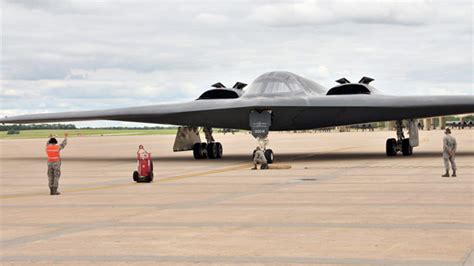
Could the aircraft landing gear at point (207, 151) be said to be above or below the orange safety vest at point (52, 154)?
below

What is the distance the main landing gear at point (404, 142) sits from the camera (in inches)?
1192

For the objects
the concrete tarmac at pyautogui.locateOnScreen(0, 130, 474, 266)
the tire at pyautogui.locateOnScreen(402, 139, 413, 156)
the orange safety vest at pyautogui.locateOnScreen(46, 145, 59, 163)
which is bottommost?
the concrete tarmac at pyautogui.locateOnScreen(0, 130, 474, 266)

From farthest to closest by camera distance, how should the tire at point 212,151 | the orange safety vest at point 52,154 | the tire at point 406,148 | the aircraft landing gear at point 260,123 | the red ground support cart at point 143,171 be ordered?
the tire at point 212,151 < the tire at point 406,148 < the aircraft landing gear at point 260,123 < the red ground support cart at point 143,171 < the orange safety vest at point 52,154

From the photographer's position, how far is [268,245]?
27.0 feet

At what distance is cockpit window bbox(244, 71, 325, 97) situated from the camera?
2805cm

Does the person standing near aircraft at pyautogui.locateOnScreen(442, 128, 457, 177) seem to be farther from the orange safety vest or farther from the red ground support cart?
the orange safety vest

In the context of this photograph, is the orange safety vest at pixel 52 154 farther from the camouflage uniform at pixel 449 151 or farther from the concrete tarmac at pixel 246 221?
the camouflage uniform at pixel 449 151

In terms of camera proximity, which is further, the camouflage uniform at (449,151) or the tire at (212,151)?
the tire at (212,151)

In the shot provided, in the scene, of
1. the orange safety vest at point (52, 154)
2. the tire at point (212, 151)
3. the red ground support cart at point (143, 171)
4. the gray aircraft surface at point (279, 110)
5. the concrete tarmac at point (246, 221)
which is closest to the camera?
the concrete tarmac at point (246, 221)

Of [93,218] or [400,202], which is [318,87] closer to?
[400,202]

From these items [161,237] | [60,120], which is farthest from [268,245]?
[60,120]

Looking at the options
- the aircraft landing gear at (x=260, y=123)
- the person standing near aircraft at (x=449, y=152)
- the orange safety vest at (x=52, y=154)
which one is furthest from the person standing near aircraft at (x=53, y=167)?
the aircraft landing gear at (x=260, y=123)

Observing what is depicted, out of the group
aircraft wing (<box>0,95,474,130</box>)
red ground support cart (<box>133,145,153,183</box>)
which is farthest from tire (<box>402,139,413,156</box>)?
red ground support cart (<box>133,145,153,183</box>)

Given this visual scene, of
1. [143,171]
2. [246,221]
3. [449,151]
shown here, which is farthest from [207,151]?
[246,221]
